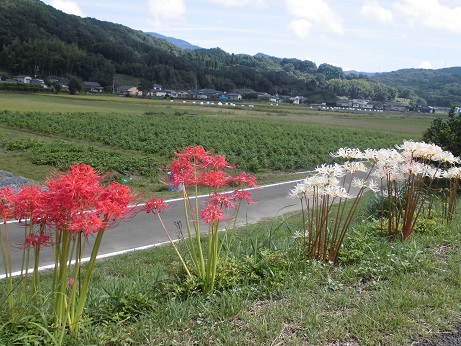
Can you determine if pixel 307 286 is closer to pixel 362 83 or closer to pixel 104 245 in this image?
pixel 104 245

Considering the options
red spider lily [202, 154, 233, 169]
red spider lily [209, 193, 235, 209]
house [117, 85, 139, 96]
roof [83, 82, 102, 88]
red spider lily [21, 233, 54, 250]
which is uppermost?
roof [83, 82, 102, 88]

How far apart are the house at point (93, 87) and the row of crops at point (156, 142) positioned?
57.5 m

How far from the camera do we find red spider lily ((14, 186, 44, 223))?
3.09m

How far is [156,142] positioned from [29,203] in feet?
71.7

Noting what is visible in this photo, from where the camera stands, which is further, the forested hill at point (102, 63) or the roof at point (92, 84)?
the forested hill at point (102, 63)

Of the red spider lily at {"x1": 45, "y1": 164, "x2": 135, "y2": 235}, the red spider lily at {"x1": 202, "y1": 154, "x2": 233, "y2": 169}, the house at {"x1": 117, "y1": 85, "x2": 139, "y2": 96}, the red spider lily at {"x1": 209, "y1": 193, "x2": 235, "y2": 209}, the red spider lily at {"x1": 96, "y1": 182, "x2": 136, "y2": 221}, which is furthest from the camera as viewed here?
the house at {"x1": 117, "y1": 85, "x2": 139, "y2": 96}

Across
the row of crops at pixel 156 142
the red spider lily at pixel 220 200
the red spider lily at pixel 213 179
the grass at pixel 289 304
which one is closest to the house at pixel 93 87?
the row of crops at pixel 156 142

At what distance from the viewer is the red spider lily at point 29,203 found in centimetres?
309

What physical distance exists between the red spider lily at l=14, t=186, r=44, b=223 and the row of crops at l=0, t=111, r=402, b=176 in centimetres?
1383

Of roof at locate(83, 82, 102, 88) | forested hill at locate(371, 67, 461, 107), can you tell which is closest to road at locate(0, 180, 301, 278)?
forested hill at locate(371, 67, 461, 107)

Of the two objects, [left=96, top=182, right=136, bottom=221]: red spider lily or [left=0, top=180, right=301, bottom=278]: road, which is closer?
[left=96, top=182, right=136, bottom=221]: red spider lily

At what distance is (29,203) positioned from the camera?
10.3 ft

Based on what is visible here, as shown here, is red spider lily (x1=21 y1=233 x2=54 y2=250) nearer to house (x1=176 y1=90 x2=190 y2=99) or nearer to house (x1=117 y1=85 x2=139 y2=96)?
house (x1=117 y1=85 x2=139 y2=96)

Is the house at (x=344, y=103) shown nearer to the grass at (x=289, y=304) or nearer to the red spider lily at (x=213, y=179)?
the grass at (x=289, y=304)
